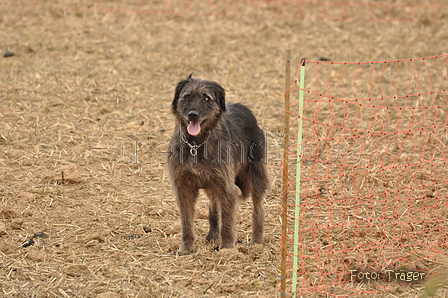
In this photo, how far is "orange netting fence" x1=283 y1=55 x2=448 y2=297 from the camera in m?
5.31

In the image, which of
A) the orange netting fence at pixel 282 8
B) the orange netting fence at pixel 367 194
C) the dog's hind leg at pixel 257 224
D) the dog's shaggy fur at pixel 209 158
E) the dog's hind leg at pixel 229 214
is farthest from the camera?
the orange netting fence at pixel 282 8

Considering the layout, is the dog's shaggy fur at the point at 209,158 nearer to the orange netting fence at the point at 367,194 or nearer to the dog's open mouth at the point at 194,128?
the dog's open mouth at the point at 194,128

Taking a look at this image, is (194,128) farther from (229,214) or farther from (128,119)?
(128,119)

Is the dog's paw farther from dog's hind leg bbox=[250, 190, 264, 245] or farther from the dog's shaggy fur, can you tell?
dog's hind leg bbox=[250, 190, 264, 245]

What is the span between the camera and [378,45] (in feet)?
43.5

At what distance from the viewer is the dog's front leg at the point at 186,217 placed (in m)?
5.86

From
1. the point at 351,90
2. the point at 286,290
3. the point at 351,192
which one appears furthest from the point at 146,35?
the point at 286,290

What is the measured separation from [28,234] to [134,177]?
6.67 feet

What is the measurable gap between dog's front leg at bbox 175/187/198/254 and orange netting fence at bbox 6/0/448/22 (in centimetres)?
978

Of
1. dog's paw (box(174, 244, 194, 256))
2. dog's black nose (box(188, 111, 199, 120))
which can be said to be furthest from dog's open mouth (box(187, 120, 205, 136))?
dog's paw (box(174, 244, 194, 256))

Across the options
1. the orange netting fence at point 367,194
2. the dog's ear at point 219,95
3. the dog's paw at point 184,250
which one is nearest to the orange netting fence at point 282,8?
the orange netting fence at point 367,194

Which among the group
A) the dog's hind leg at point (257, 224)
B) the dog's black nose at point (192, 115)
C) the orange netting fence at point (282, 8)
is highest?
the orange netting fence at point (282, 8)

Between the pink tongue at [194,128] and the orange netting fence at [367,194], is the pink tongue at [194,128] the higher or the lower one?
the higher one

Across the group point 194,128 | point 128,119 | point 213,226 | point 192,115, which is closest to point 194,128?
point 194,128
